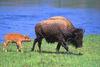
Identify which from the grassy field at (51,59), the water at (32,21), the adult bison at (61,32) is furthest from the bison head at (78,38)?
the water at (32,21)

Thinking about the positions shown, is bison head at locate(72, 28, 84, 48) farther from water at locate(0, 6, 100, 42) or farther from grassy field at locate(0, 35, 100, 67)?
water at locate(0, 6, 100, 42)

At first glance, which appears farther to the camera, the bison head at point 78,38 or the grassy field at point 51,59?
the bison head at point 78,38

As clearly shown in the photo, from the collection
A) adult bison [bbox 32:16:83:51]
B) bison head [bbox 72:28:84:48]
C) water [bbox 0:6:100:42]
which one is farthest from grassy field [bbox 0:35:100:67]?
water [bbox 0:6:100:42]

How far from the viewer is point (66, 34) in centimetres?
1898

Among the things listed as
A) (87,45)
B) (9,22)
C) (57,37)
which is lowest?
(9,22)

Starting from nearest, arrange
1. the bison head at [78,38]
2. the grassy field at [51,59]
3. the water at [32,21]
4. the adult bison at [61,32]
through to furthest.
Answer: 1. the grassy field at [51,59]
2. the bison head at [78,38]
3. the adult bison at [61,32]
4. the water at [32,21]

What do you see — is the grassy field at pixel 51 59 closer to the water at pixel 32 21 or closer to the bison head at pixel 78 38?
the bison head at pixel 78 38

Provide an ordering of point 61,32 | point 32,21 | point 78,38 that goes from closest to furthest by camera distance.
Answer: point 78,38, point 61,32, point 32,21

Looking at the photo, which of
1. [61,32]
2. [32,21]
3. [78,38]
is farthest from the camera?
[32,21]

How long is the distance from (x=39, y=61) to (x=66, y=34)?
3564 mm

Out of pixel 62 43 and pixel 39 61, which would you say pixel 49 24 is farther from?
pixel 39 61

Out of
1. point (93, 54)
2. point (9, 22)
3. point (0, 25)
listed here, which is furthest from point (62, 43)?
point (9, 22)

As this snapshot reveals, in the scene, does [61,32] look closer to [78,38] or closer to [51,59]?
[78,38]

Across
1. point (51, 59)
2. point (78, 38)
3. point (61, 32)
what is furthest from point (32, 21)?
point (51, 59)
